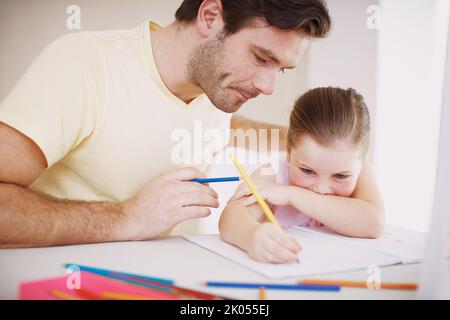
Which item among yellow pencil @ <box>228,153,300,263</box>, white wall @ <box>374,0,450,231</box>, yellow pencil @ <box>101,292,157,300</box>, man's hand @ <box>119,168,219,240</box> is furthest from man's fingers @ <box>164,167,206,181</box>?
white wall @ <box>374,0,450,231</box>

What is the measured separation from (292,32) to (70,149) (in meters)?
0.48

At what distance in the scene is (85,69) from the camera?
0.86m

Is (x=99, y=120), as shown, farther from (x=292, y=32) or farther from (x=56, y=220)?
(x=292, y=32)

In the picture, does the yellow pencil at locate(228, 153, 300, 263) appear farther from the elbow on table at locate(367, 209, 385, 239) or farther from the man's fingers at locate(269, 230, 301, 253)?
the elbow on table at locate(367, 209, 385, 239)

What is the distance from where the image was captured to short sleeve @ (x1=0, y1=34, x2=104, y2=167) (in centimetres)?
77

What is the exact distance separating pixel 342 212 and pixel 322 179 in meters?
0.08

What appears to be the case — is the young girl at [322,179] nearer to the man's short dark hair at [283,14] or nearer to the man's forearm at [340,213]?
the man's forearm at [340,213]

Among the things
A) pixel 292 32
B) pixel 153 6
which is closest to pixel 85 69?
pixel 153 6

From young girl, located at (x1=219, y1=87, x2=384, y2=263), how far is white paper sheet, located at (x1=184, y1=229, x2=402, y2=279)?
35 mm

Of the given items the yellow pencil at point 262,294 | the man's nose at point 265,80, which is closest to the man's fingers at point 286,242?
the yellow pencil at point 262,294

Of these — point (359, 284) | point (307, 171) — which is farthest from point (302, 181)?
point (359, 284)

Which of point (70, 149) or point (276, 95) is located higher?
point (276, 95)

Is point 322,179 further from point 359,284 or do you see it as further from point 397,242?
point 359,284

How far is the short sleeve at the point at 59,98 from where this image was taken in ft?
2.53
